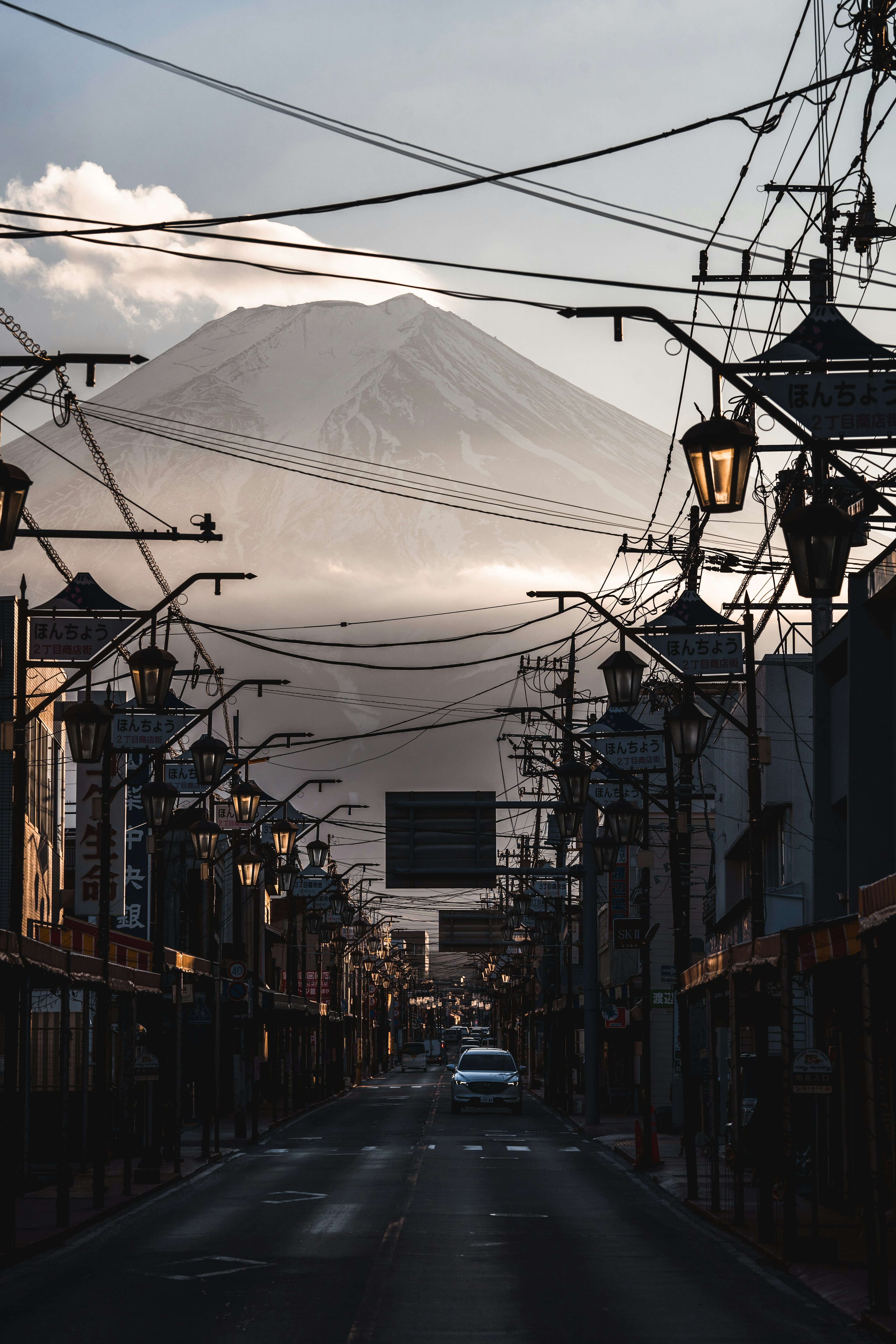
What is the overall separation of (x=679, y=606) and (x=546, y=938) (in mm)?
53468

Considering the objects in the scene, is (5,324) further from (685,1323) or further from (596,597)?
(685,1323)

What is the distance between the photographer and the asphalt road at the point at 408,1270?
44.0 feet

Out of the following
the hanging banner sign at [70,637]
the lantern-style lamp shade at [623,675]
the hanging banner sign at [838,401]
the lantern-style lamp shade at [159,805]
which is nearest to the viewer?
the hanging banner sign at [838,401]

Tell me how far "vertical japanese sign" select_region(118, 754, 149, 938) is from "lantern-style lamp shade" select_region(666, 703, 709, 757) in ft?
60.9

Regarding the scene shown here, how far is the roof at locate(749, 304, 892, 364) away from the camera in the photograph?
1395 cm

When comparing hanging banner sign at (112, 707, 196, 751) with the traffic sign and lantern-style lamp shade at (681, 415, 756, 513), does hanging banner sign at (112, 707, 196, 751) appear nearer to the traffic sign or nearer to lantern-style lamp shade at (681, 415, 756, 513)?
the traffic sign

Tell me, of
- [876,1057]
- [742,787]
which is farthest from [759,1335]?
[742,787]

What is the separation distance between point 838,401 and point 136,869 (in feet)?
96.9

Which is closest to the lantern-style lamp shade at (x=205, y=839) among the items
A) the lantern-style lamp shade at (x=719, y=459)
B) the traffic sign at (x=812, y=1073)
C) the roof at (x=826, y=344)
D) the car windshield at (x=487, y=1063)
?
the traffic sign at (x=812, y=1073)

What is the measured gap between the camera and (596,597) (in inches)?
1212

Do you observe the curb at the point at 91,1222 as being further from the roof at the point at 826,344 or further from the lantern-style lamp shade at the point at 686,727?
the roof at the point at 826,344

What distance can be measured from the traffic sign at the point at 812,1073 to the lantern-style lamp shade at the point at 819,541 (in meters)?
8.20

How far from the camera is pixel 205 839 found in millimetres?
31688

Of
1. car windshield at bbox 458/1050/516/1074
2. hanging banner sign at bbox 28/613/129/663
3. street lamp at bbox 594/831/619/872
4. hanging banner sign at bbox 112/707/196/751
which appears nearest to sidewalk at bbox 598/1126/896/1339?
street lamp at bbox 594/831/619/872
